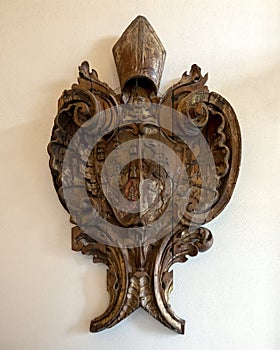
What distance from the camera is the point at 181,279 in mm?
1150

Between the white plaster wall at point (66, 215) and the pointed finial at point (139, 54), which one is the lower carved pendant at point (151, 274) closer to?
the white plaster wall at point (66, 215)

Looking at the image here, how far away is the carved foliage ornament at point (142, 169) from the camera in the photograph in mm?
1109

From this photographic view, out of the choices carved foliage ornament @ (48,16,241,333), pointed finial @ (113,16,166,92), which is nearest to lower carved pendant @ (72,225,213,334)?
carved foliage ornament @ (48,16,241,333)

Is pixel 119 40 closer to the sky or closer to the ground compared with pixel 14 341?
closer to the sky

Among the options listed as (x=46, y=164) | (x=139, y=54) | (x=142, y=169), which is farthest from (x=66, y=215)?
(x=139, y=54)

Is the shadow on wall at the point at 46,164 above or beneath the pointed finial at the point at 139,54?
beneath

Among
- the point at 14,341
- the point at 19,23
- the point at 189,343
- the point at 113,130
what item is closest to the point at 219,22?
the point at 113,130

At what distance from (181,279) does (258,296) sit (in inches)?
8.5

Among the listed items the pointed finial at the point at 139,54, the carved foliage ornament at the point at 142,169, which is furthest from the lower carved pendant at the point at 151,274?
the pointed finial at the point at 139,54

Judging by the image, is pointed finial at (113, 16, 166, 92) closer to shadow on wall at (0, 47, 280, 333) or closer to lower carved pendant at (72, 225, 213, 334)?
shadow on wall at (0, 47, 280, 333)

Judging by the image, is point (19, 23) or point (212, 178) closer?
point (212, 178)

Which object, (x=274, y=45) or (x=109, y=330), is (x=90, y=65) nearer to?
(x=274, y=45)

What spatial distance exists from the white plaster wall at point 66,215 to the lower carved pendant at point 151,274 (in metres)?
0.04

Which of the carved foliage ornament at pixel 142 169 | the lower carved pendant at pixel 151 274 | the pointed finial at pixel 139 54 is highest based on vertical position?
the pointed finial at pixel 139 54
